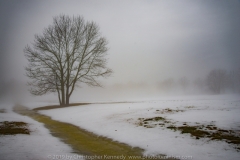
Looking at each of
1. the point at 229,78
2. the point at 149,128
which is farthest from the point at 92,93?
the point at 149,128

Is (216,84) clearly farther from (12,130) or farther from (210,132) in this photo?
(12,130)

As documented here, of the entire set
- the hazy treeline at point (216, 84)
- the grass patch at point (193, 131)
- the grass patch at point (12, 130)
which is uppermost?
the hazy treeline at point (216, 84)

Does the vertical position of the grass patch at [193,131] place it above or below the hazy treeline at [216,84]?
below

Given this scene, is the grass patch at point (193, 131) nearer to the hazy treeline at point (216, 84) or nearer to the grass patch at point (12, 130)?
the grass patch at point (12, 130)

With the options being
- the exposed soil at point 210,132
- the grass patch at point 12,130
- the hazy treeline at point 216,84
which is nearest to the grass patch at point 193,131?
the exposed soil at point 210,132

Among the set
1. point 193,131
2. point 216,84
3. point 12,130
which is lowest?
point 12,130

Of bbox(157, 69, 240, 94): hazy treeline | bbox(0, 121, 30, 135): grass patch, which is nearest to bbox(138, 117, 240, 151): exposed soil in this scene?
bbox(0, 121, 30, 135): grass patch

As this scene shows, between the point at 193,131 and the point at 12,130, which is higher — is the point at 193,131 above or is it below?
above

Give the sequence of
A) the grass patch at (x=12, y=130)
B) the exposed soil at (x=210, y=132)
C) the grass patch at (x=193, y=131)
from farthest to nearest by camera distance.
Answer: the grass patch at (x=12, y=130)
the grass patch at (x=193, y=131)
the exposed soil at (x=210, y=132)

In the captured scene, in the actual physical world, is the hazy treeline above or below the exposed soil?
above

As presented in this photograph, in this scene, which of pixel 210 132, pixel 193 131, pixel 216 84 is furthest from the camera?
pixel 216 84

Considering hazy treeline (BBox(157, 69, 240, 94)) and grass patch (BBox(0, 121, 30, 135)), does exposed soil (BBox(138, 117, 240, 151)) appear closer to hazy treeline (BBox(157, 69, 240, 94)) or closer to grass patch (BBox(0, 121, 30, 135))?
grass patch (BBox(0, 121, 30, 135))

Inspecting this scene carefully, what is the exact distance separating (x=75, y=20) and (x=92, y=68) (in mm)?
9767

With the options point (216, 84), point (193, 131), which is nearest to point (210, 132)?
point (193, 131)
